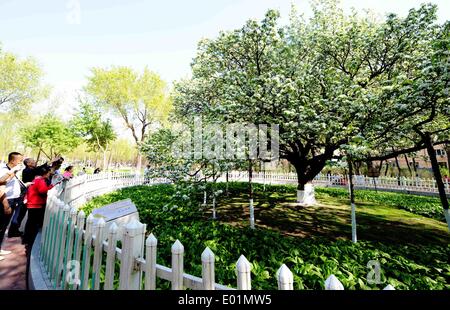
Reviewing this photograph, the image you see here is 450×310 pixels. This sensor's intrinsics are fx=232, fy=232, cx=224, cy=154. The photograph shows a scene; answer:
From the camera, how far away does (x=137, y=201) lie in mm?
12141

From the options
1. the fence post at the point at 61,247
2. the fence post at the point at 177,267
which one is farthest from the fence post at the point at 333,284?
the fence post at the point at 61,247

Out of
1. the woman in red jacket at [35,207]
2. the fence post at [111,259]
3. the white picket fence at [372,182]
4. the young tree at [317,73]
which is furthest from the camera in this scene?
the white picket fence at [372,182]

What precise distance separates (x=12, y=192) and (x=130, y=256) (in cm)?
607

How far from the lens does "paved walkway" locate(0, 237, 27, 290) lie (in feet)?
13.9

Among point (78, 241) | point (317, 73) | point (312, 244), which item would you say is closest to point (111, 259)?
point (78, 241)

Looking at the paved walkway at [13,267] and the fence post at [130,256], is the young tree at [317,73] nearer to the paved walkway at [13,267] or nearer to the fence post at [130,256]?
the fence post at [130,256]

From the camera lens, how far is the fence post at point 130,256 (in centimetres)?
256

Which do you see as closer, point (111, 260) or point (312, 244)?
point (111, 260)

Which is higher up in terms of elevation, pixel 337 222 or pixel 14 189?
pixel 14 189

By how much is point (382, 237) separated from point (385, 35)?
7941 mm

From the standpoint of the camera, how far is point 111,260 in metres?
2.77

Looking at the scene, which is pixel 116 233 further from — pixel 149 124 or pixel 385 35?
pixel 149 124

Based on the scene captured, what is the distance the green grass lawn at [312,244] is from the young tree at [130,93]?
24852 millimetres

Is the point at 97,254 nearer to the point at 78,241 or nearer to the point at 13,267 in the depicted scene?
the point at 78,241
